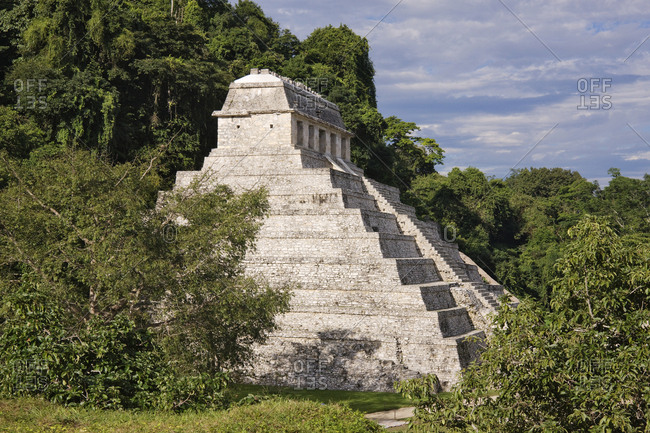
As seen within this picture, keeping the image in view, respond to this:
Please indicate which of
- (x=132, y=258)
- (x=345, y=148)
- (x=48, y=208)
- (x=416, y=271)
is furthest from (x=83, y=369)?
(x=345, y=148)

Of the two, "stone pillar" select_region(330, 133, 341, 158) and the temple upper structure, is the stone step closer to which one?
the temple upper structure

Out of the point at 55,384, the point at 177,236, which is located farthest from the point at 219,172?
the point at 55,384

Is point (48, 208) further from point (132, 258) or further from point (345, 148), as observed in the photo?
point (345, 148)

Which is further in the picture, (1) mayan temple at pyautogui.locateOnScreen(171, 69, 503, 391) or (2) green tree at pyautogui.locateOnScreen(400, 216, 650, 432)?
(1) mayan temple at pyautogui.locateOnScreen(171, 69, 503, 391)

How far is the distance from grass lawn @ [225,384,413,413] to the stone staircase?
21.6ft

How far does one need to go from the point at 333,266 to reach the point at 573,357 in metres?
11.9

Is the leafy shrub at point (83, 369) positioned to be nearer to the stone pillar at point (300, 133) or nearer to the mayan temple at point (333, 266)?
the mayan temple at point (333, 266)

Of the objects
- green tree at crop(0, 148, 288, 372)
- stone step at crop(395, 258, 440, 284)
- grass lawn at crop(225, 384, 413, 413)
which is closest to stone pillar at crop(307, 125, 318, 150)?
stone step at crop(395, 258, 440, 284)

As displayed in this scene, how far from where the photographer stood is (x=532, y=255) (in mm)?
44312

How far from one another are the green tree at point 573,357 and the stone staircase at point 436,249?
43.4ft

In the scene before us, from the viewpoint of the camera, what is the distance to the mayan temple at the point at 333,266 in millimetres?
18859

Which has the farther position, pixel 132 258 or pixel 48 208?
pixel 48 208

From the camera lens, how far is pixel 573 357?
30.0ft

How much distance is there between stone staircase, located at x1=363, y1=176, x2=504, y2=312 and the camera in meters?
23.8
